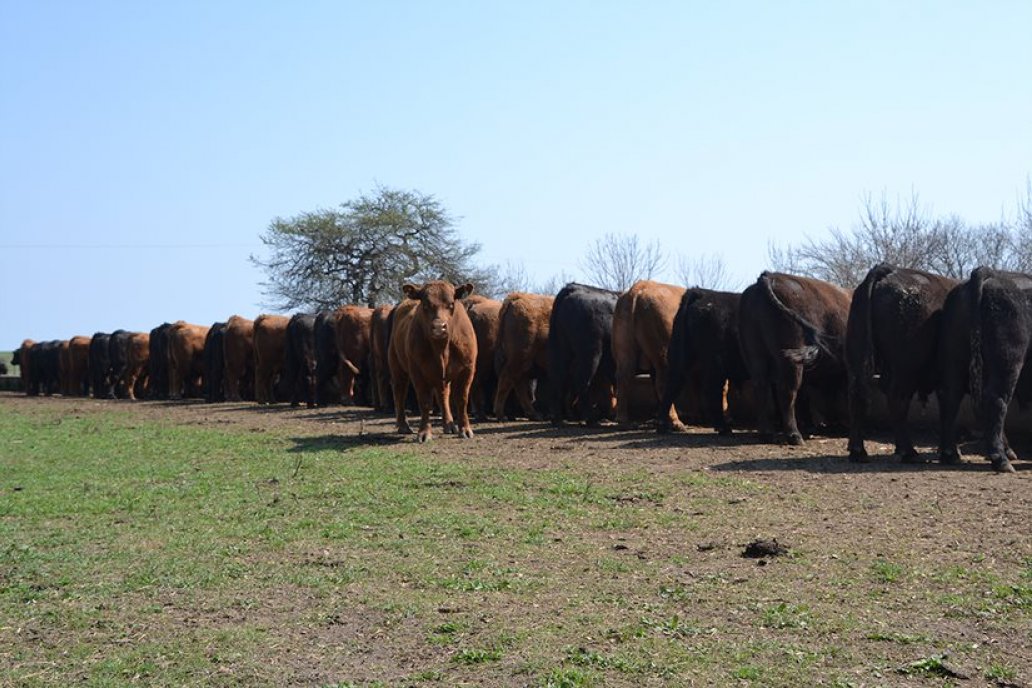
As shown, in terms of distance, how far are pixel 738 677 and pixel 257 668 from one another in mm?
2148

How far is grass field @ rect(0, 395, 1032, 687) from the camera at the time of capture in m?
5.44

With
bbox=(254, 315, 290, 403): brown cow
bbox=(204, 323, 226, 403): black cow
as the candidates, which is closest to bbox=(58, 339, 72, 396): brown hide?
bbox=(204, 323, 226, 403): black cow

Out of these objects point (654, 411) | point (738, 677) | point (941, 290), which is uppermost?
point (941, 290)

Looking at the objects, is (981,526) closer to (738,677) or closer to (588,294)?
(738,677)

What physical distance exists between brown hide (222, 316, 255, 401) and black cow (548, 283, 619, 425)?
14.7 meters

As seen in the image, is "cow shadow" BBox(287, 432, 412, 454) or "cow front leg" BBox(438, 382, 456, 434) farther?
"cow front leg" BBox(438, 382, 456, 434)

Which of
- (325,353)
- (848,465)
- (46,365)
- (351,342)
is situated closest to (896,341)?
(848,465)

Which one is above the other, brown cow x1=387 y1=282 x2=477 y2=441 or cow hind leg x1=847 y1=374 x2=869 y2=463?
brown cow x1=387 y1=282 x2=477 y2=441

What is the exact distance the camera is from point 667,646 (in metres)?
5.60

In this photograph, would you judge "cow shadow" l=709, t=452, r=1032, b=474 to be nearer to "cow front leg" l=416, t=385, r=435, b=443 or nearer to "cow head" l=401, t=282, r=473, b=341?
"cow head" l=401, t=282, r=473, b=341

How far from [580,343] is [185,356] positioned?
64.8ft

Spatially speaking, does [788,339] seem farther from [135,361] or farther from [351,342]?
[135,361]

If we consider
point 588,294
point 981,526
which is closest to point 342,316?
point 588,294

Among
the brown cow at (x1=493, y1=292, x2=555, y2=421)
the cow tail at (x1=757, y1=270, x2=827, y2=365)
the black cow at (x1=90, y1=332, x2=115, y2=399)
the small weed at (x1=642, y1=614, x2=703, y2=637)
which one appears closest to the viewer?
the small weed at (x1=642, y1=614, x2=703, y2=637)
